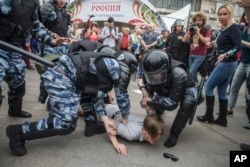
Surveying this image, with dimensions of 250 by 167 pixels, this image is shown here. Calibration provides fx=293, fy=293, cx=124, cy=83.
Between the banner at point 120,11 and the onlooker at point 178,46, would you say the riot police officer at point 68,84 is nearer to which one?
the onlooker at point 178,46

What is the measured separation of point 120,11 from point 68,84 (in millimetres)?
10048

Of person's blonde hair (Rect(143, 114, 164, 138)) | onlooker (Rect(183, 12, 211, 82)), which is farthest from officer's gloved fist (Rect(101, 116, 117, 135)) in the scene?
onlooker (Rect(183, 12, 211, 82))

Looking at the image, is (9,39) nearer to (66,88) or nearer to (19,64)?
(19,64)

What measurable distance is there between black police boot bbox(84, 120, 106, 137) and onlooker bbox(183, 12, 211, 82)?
2.47 meters

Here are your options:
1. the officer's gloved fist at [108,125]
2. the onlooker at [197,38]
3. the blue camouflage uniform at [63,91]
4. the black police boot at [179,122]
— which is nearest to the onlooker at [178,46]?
the onlooker at [197,38]

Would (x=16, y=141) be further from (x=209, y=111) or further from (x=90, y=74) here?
(x=209, y=111)

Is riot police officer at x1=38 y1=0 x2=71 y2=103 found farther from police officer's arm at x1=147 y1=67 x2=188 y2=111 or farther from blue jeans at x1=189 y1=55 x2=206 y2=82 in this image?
blue jeans at x1=189 y1=55 x2=206 y2=82

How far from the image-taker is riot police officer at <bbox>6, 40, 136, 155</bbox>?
238cm

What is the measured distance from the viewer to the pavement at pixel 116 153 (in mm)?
2396

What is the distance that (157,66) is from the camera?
2.60m

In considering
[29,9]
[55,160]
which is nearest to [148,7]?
[29,9]

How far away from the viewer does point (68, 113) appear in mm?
2404

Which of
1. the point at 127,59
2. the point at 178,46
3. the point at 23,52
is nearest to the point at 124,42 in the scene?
the point at 178,46

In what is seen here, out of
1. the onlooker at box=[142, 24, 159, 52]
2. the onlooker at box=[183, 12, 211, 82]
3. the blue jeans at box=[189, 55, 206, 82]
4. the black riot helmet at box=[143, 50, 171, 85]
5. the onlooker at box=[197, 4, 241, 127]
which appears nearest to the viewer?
the black riot helmet at box=[143, 50, 171, 85]
